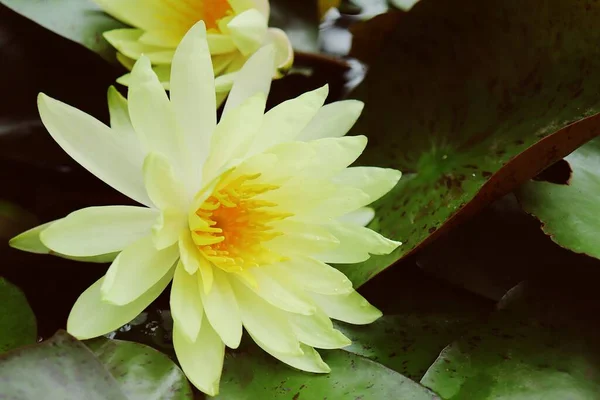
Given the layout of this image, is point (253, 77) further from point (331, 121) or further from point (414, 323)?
point (414, 323)

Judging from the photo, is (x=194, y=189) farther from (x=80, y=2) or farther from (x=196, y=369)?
(x=80, y=2)

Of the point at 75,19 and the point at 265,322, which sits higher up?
Result: the point at 75,19

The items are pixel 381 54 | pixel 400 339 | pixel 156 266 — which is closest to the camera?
pixel 156 266

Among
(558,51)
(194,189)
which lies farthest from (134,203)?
(558,51)

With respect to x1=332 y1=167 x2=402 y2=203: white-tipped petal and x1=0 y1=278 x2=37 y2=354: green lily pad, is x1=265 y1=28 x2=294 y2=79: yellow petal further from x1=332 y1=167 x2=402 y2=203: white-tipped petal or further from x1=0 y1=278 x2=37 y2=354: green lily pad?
x1=0 y1=278 x2=37 y2=354: green lily pad

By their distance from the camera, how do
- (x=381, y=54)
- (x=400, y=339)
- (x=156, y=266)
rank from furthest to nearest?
(x=381, y=54) < (x=400, y=339) < (x=156, y=266)

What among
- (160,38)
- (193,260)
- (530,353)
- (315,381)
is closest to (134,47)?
(160,38)

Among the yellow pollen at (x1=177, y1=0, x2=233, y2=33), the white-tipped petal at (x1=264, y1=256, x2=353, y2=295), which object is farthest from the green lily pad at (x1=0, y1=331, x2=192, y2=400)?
the yellow pollen at (x1=177, y1=0, x2=233, y2=33)
